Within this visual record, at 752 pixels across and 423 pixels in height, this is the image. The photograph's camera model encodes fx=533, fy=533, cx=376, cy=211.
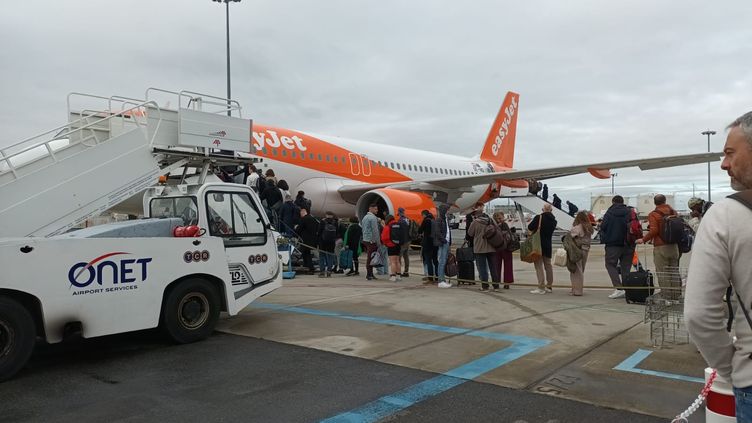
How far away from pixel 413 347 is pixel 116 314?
319cm

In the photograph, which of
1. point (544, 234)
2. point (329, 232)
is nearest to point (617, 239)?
point (544, 234)

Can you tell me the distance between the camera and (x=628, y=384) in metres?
4.62

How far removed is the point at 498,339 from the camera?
20.6 ft

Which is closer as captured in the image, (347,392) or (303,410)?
(303,410)

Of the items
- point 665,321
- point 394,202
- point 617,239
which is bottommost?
point 665,321

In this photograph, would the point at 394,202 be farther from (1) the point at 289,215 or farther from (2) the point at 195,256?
(2) the point at 195,256

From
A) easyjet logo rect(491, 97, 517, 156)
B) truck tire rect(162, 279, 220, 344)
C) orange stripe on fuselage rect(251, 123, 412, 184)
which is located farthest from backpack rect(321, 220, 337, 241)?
easyjet logo rect(491, 97, 517, 156)

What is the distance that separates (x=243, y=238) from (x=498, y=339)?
11.3ft

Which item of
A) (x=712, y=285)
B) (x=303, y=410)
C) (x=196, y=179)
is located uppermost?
(x=196, y=179)

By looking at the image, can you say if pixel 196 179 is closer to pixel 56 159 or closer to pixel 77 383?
pixel 56 159

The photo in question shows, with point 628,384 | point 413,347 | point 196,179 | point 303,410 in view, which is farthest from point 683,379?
point 196,179

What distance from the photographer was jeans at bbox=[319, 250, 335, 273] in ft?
43.2

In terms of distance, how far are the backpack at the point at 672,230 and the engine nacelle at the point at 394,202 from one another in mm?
6814

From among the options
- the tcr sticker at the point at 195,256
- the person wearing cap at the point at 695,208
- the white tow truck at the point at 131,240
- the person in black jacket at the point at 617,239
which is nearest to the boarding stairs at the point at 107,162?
the white tow truck at the point at 131,240
